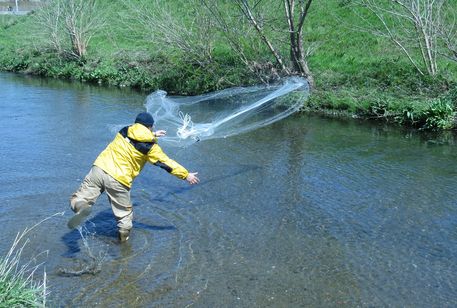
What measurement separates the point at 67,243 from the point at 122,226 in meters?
0.81

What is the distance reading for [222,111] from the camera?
1141 cm

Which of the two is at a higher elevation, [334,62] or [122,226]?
[334,62]

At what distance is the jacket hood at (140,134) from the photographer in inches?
268

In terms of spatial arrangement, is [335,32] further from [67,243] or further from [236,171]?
[67,243]

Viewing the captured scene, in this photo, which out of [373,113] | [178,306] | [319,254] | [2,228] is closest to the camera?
[178,306]

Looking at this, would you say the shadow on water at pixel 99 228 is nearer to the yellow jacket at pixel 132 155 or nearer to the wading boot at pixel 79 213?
the wading boot at pixel 79 213

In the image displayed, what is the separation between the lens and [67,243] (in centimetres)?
731

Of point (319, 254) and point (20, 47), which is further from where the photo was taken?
point (20, 47)

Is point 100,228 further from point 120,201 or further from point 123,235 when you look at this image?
point 120,201

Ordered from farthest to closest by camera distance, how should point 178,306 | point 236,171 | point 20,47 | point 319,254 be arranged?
point 20,47 < point 236,171 < point 319,254 < point 178,306

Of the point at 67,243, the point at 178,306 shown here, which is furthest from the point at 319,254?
the point at 67,243

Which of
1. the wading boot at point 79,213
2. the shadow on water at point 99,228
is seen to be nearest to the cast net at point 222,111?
the shadow on water at point 99,228

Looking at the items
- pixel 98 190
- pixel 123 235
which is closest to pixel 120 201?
pixel 98 190

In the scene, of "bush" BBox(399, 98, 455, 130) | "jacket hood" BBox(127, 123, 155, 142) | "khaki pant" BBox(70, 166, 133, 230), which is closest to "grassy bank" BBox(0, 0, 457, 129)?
"bush" BBox(399, 98, 455, 130)
